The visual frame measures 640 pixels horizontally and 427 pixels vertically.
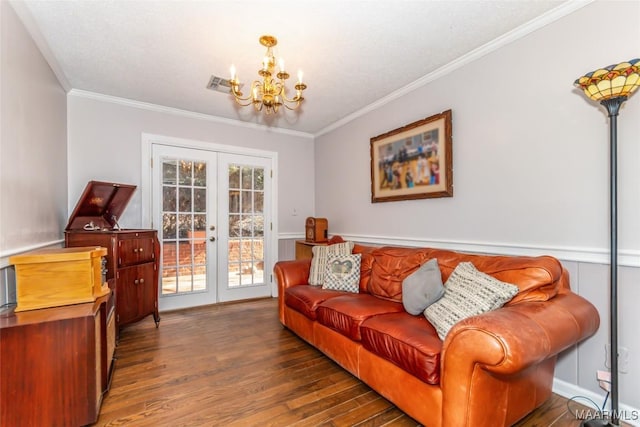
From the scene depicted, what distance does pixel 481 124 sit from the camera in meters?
2.48

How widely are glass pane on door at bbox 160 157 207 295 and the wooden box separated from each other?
1.93 meters

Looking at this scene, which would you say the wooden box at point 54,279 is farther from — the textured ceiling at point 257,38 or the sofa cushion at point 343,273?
the sofa cushion at point 343,273

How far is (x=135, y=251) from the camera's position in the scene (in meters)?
2.90

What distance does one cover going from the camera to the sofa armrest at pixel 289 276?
10.1 feet

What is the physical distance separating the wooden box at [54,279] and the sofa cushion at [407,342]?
1.76 meters

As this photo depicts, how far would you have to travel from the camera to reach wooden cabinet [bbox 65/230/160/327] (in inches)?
103

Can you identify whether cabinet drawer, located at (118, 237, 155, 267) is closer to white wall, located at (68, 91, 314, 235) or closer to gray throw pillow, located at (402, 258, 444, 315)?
white wall, located at (68, 91, 314, 235)

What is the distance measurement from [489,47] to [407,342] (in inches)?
91.4

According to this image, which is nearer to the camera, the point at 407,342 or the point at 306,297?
the point at 407,342

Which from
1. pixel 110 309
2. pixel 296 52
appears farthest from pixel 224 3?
pixel 110 309

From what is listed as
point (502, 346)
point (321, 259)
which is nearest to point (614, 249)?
point (502, 346)

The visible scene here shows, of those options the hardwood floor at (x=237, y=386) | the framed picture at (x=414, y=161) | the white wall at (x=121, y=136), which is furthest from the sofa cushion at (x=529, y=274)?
the white wall at (x=121, y=136)

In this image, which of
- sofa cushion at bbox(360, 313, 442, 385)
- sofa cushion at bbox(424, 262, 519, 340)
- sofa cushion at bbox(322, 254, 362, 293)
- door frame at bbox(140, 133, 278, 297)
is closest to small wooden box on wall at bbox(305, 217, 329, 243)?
door frame at bbox(140, 133, 278, 297)

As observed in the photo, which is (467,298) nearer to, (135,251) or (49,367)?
(49,367)
